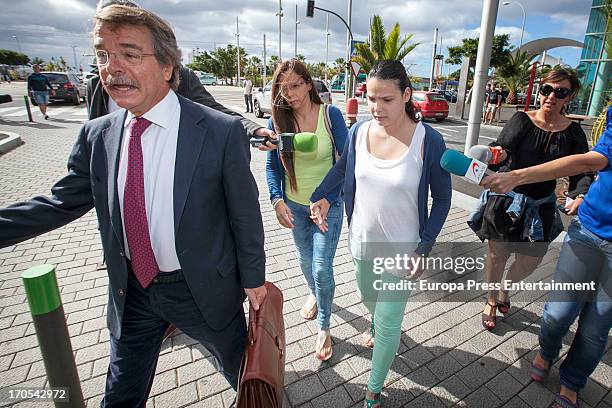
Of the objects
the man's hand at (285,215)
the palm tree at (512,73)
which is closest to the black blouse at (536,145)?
the man's hand at (285,215)

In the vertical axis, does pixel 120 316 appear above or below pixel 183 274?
below

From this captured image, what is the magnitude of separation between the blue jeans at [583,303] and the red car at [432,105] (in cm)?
1625

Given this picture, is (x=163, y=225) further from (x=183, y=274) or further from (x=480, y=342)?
(x=480, y=342)

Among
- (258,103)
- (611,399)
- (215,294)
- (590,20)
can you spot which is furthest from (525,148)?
(590,20)

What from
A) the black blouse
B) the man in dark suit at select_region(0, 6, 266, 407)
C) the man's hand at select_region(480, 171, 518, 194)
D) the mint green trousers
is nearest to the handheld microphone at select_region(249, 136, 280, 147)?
the man in dark suit at select_region(0, 6, 266, 407)

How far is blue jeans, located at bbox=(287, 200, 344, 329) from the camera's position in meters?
2.51

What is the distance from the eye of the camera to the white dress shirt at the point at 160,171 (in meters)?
1.49

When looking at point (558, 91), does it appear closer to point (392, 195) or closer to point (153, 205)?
point (392, 195)

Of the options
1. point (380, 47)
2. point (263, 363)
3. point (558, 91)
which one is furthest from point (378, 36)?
point (263, 363)

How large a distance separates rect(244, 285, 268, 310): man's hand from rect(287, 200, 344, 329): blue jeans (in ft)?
2.79

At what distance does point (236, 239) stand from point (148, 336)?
2.12ft

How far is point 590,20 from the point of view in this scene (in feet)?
63.2

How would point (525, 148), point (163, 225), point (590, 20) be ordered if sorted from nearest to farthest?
point (163, 225)
point (525, 148)
point (590, 20)

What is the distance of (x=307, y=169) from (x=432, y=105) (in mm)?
16475
